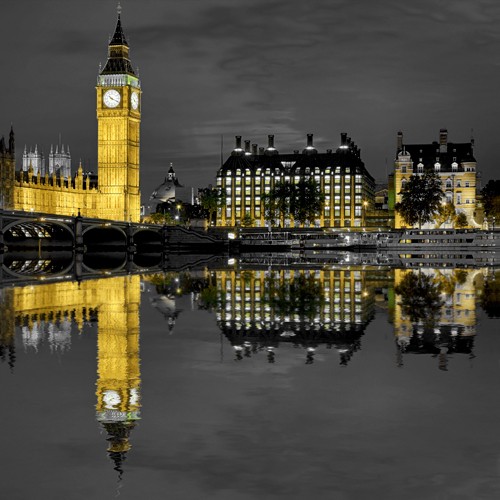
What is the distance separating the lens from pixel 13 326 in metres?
18.3

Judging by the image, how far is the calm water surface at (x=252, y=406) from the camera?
7.26 m

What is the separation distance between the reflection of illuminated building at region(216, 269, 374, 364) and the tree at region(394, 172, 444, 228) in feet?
280

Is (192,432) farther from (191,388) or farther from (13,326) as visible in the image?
(13,326)

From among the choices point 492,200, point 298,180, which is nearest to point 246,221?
point 298,180

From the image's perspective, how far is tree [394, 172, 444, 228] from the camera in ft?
380

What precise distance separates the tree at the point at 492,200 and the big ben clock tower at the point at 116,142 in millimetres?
53890

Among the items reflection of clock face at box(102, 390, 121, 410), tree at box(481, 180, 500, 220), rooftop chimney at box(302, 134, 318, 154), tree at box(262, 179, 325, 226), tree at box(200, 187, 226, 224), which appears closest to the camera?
reflection of clock face at box(102, 390, 121, 410)

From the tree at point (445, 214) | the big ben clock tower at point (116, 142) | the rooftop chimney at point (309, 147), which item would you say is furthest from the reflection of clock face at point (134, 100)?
the tree at point (445, 214)

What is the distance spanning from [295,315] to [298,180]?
143 metres

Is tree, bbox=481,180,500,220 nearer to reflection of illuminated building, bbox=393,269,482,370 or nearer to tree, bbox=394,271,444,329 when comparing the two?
tree, bbox=394,271,444,329

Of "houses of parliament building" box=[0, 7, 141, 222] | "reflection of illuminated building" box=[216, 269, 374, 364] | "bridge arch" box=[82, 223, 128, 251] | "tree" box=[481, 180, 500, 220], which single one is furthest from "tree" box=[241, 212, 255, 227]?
"reflection of illuminated building" box=[216, 269, 374, 364]

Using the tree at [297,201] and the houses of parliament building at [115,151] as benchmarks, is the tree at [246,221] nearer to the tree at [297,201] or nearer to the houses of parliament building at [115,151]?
the tree at [297,201]

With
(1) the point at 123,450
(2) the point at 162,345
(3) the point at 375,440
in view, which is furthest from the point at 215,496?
(2) the point at 162,345

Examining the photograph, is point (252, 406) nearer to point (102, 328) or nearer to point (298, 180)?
point (102, 328)
